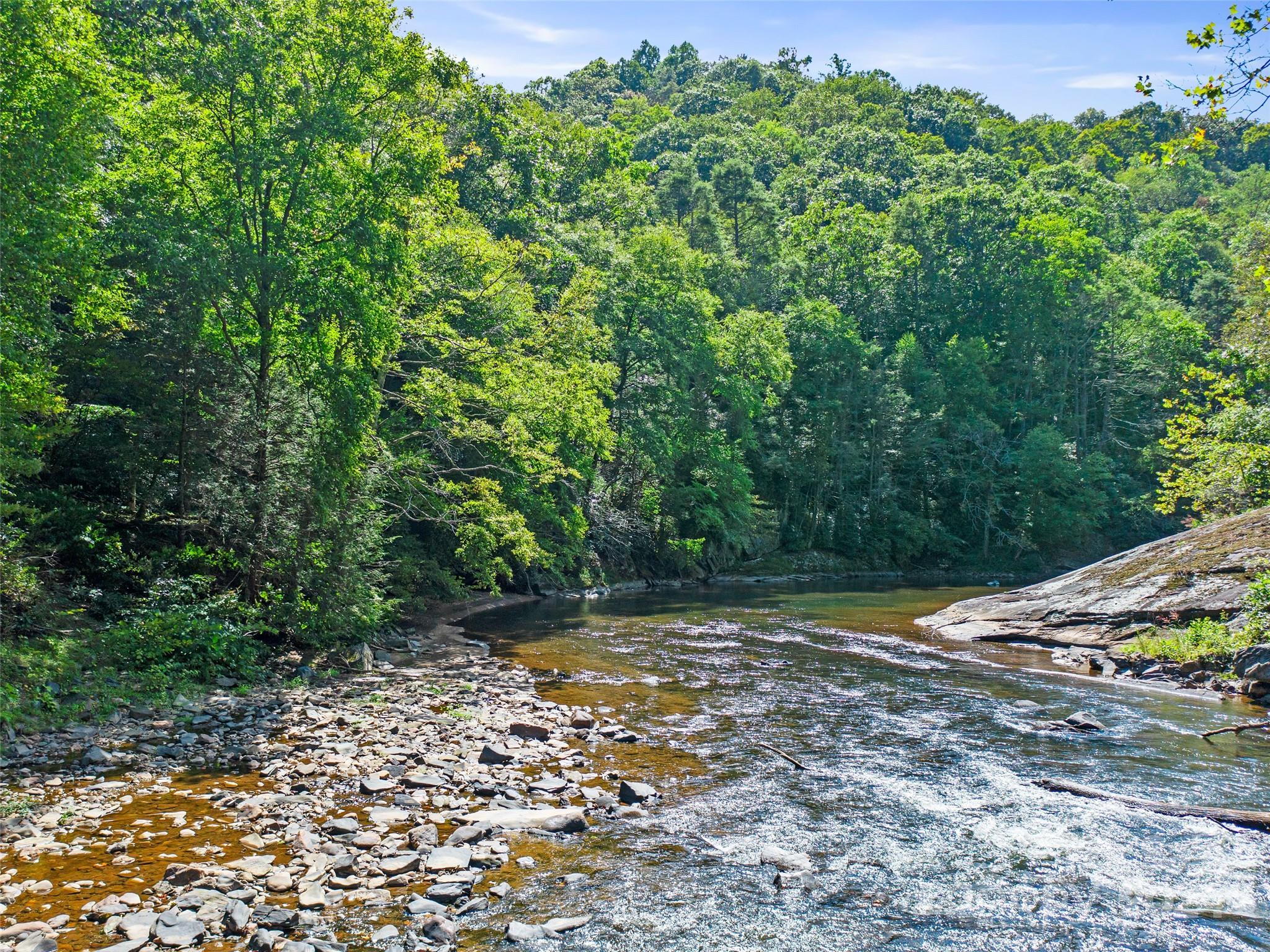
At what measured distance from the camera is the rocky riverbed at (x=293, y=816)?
21.3 ft

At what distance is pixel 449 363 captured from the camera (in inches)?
891

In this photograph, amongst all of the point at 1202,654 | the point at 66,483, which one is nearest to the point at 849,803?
the point at 1202,654

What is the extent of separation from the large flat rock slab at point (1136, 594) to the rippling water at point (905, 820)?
12.0ft

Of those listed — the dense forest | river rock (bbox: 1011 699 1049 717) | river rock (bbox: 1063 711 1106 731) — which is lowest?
river rock (bbox: 1011 699 1049 717)

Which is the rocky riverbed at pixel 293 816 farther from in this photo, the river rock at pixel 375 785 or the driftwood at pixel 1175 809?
the driftwood at pixel 1175 809

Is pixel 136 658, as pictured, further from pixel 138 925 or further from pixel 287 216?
pixel 287 216

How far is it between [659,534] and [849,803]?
29745 mm

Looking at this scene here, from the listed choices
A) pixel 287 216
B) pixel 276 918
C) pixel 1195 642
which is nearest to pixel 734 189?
pixel 1195 642

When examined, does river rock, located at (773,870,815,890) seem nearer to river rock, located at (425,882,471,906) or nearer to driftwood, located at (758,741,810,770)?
river rock, located at (425,882,471,906)

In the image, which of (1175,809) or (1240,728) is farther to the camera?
(1240,728)

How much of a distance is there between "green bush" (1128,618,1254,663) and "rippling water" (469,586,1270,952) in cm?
198

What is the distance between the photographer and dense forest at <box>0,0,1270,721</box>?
13.7m

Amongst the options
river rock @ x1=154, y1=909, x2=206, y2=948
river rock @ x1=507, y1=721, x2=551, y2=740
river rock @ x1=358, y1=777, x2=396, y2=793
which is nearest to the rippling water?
river rock @ x1=507, y1=721, x2=551, y2=740

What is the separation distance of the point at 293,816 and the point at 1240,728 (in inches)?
537
